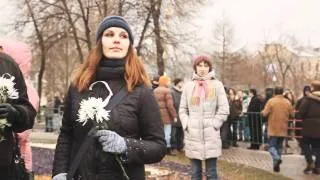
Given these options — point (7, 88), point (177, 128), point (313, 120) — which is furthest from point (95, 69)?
point (177, 128)

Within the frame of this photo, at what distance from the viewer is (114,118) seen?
3424 millimetres

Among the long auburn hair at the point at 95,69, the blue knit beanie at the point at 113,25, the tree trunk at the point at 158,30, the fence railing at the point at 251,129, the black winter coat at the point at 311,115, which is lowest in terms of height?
the fence railing at the point at 251,129

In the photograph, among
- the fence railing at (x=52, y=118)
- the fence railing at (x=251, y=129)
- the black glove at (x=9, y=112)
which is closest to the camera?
the black glove at (x=9, y=112)

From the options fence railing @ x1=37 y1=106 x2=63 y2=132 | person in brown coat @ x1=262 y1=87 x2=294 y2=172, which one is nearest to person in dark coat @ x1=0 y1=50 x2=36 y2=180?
person in brown coat @ x1=262 y1=87 x2=294 y2=172

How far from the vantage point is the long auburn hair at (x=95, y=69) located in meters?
3.54

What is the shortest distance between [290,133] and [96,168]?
12384 mm

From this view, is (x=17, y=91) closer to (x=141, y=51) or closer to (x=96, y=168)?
(x=96, y=168)

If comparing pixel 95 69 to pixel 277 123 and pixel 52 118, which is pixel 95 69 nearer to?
pixel 277 123

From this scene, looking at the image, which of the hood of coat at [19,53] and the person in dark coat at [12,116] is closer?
the person in dark coat at [12,116]

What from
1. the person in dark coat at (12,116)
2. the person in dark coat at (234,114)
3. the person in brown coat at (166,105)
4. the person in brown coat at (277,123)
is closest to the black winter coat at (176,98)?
the person in brown coat at (166,105)

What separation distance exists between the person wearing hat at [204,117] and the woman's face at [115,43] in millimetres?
4312

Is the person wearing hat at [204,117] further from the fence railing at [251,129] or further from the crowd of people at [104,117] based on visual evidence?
the fence railing at [251,129]

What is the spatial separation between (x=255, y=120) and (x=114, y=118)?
13.0m

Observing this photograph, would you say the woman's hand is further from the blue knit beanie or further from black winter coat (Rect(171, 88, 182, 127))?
black winter coat (Rect(171, 88, 182, 127))
